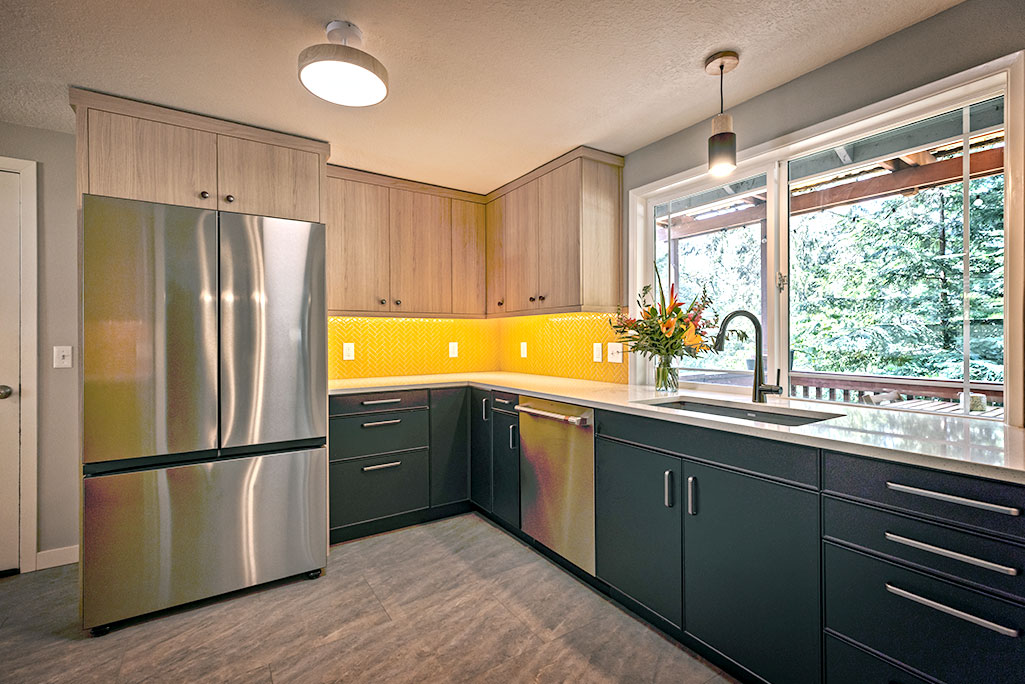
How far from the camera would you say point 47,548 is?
2.69 metres

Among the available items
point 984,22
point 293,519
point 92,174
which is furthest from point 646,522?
point 92,174

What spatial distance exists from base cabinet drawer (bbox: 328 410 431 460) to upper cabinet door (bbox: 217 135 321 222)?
120 cm

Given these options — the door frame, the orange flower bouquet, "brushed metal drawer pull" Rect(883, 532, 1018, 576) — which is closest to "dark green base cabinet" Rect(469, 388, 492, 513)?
the orange flower bouquet

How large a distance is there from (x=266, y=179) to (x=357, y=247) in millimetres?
867

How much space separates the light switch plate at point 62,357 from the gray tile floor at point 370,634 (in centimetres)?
112

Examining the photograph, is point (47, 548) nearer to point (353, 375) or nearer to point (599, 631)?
point (353, 375)

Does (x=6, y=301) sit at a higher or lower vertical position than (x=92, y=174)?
lower

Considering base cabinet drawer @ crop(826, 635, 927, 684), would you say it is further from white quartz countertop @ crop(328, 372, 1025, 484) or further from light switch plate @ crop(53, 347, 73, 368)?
light switch plate @ crop(53, 347, 73, 368)

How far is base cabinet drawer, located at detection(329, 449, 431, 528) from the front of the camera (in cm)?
289

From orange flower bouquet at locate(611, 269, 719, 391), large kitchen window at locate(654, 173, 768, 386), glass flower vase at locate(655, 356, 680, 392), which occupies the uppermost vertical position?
large kitchen window at locate(654, 173, 768, 386)

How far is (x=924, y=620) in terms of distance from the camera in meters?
1.26

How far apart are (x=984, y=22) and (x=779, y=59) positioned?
2.05 ft

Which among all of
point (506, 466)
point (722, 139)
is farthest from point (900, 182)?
point (506, 466)

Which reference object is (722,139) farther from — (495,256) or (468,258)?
(468,258)
